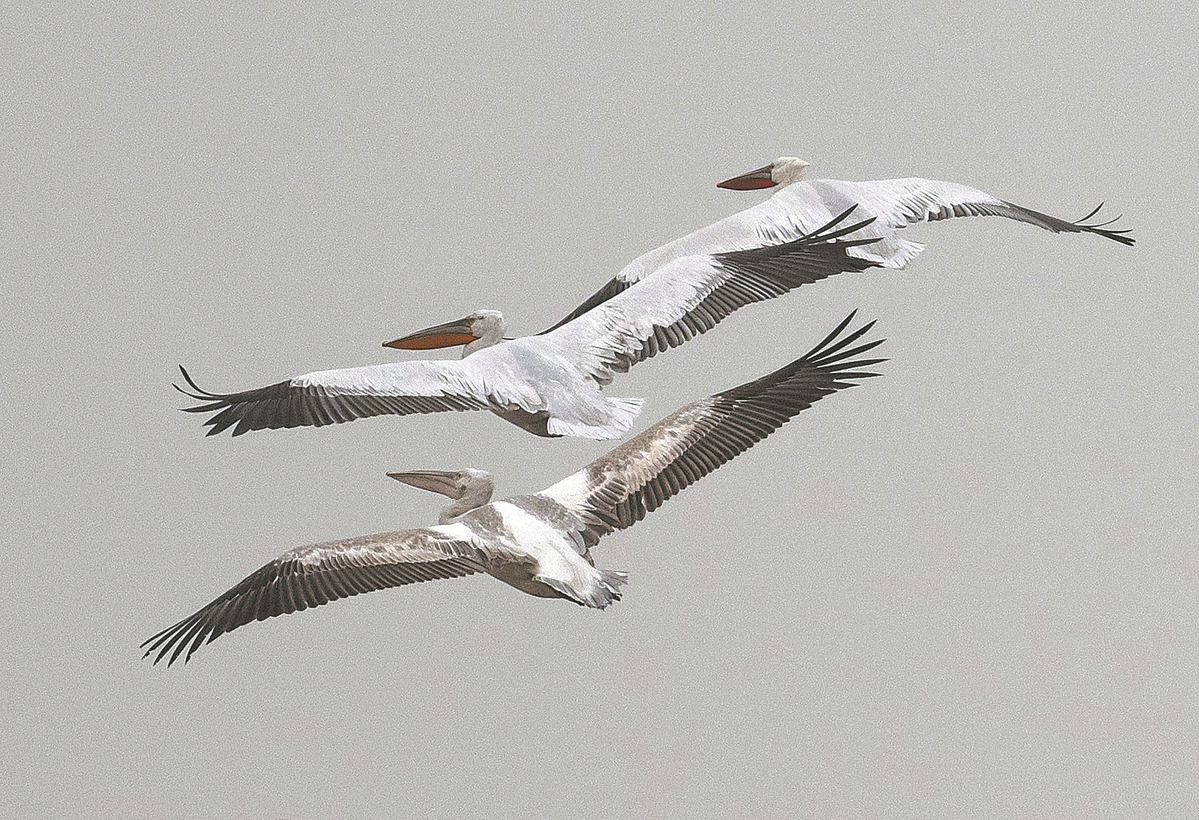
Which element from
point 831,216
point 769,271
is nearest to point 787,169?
point 831,216

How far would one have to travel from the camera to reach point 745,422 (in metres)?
6.02

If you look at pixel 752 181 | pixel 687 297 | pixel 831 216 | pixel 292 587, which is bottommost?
pixel 292 587

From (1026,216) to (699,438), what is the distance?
2.10m

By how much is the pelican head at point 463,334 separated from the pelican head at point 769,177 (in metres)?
1.45

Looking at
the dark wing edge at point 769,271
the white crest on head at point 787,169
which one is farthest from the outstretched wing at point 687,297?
the white crest on head at point 787,169

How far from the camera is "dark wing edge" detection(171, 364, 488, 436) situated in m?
5.75

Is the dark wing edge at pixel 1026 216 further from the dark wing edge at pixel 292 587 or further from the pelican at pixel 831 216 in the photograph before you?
the dark wing edge at pixel 292 587

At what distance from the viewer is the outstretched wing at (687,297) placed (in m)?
6.22

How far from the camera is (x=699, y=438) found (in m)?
5.99

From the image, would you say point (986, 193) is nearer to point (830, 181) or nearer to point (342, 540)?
point (830, 181)

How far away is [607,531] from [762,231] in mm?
1541

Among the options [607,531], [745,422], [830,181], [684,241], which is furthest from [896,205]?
[607,531]

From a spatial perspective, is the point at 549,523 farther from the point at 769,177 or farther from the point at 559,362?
the point at 769,177

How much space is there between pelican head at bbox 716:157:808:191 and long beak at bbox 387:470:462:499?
2.15m
